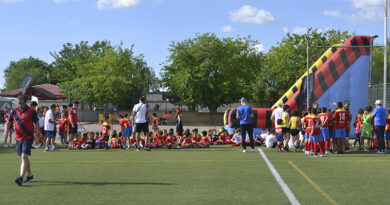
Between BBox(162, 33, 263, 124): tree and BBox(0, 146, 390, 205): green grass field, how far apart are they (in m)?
38.4

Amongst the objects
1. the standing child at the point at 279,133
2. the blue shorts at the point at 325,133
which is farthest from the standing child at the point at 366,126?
the standing child at the point at 279,133

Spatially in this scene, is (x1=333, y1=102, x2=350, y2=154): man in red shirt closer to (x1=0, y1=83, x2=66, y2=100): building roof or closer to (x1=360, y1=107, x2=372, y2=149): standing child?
(x1=360, y1=107, x2=372, y2=149): standing child

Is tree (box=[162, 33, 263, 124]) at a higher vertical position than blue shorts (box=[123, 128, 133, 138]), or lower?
higher

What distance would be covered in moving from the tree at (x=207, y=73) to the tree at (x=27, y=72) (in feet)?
186

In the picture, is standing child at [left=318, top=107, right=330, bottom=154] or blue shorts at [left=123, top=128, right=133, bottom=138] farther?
blue shorts at [left=123, top=128, right=133, bottom=138]

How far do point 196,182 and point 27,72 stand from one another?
105m

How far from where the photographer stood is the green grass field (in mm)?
6820

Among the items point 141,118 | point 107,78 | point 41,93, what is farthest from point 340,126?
point 41,93

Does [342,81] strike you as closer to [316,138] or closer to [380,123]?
[380,123]

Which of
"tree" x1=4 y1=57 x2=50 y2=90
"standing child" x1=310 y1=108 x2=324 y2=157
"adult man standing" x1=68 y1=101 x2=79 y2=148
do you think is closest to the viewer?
"standing child" x1=310 y1=108 x2=324 y2=157

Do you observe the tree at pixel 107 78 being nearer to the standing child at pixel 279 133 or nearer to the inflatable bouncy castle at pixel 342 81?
the inflatable bouncy castle at pixel 342 81

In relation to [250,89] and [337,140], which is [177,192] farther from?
[250,89]

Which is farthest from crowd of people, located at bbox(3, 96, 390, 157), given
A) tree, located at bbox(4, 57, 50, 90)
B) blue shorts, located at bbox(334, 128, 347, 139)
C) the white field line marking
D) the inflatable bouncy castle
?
tree, located at bbox(4, 57, 50, 90)

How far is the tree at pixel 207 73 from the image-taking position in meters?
51.0
